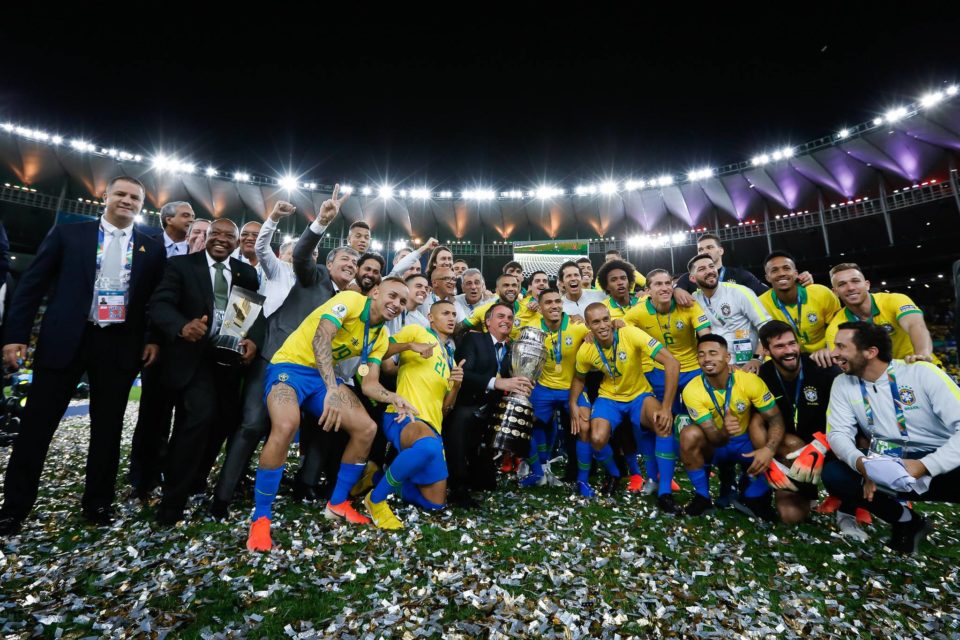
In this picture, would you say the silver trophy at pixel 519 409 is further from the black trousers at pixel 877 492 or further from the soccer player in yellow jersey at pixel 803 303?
the soccer player in yellow jersey at pixel 803 303

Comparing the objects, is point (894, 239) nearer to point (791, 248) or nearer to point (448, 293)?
point (791, 248)

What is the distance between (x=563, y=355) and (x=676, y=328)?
5.38ft

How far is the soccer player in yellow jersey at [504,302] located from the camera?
613cm

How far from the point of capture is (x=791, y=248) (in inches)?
1468

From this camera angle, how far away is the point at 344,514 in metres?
3.92

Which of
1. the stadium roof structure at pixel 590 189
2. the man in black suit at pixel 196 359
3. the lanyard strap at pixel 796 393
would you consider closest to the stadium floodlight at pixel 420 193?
the stadium roof structure at pixel 590 189

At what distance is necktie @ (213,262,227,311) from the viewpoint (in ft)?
13.7

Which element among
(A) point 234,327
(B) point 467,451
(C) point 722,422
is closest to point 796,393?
(C) point 722,422

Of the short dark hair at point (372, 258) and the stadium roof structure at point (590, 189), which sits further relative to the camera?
the stadium roof structure at point (590, 189)

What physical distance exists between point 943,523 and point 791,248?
41.4 metres

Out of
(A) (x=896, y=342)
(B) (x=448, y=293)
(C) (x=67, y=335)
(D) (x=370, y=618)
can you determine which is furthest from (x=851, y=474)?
(C) (x=67, y=335)

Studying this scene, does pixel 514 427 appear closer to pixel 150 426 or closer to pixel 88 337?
pixel 150 426

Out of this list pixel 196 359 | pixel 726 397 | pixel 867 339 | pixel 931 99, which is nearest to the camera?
pixel 867 339

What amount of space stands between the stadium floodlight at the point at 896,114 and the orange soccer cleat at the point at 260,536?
42.5m
